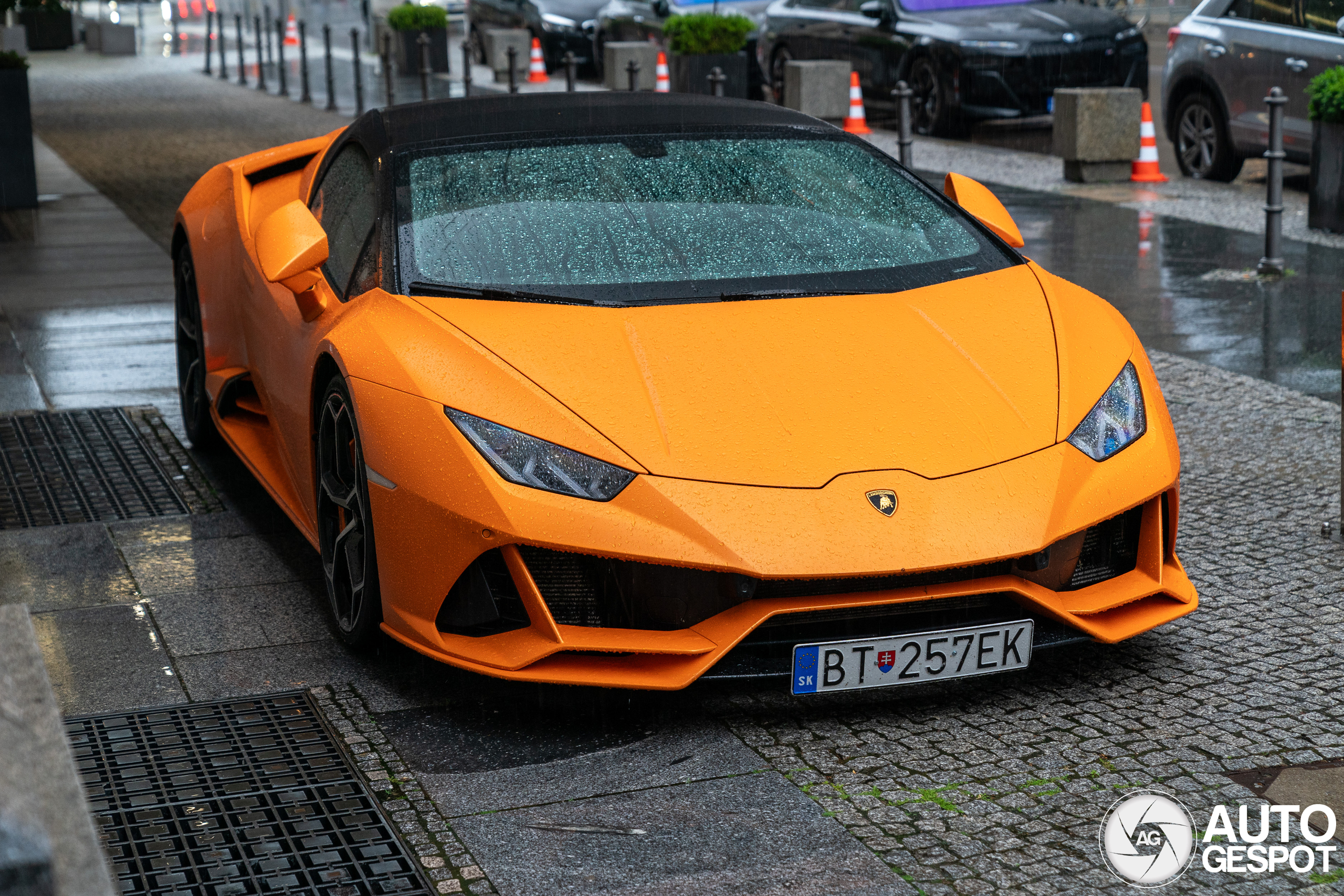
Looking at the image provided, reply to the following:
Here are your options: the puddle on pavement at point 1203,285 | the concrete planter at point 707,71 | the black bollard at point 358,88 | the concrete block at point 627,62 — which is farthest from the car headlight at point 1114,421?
the concrete block at point 627,62

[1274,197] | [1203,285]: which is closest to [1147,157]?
[1274,197]

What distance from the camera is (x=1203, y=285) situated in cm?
942

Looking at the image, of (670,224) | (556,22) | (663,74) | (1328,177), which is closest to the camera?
(670,224)

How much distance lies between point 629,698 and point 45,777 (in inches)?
90.5

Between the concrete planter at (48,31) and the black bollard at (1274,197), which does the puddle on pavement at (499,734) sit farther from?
the concrete planter at (48,31)

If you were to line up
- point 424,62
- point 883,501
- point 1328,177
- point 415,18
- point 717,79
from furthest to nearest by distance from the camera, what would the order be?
1. point 415,18
2. point 424,62
3. point 717,79
4. point 1328,177
5. point 883,501

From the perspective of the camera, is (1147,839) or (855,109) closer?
(1147,839)

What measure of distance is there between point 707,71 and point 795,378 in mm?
14441

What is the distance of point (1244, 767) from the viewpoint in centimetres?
368

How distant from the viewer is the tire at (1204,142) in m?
13.0

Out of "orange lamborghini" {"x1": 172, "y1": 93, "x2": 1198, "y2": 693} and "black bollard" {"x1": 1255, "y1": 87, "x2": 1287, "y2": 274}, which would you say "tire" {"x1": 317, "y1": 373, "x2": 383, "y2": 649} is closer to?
"orange lamborghini" {"x1": 172, "y1": 93, "x2": 1198, "y2": 693}

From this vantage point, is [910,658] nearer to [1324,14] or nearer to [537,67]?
[1324,14]

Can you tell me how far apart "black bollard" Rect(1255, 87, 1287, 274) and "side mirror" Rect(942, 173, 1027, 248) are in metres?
4.68

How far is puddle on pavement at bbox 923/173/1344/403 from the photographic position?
7.76 metres
